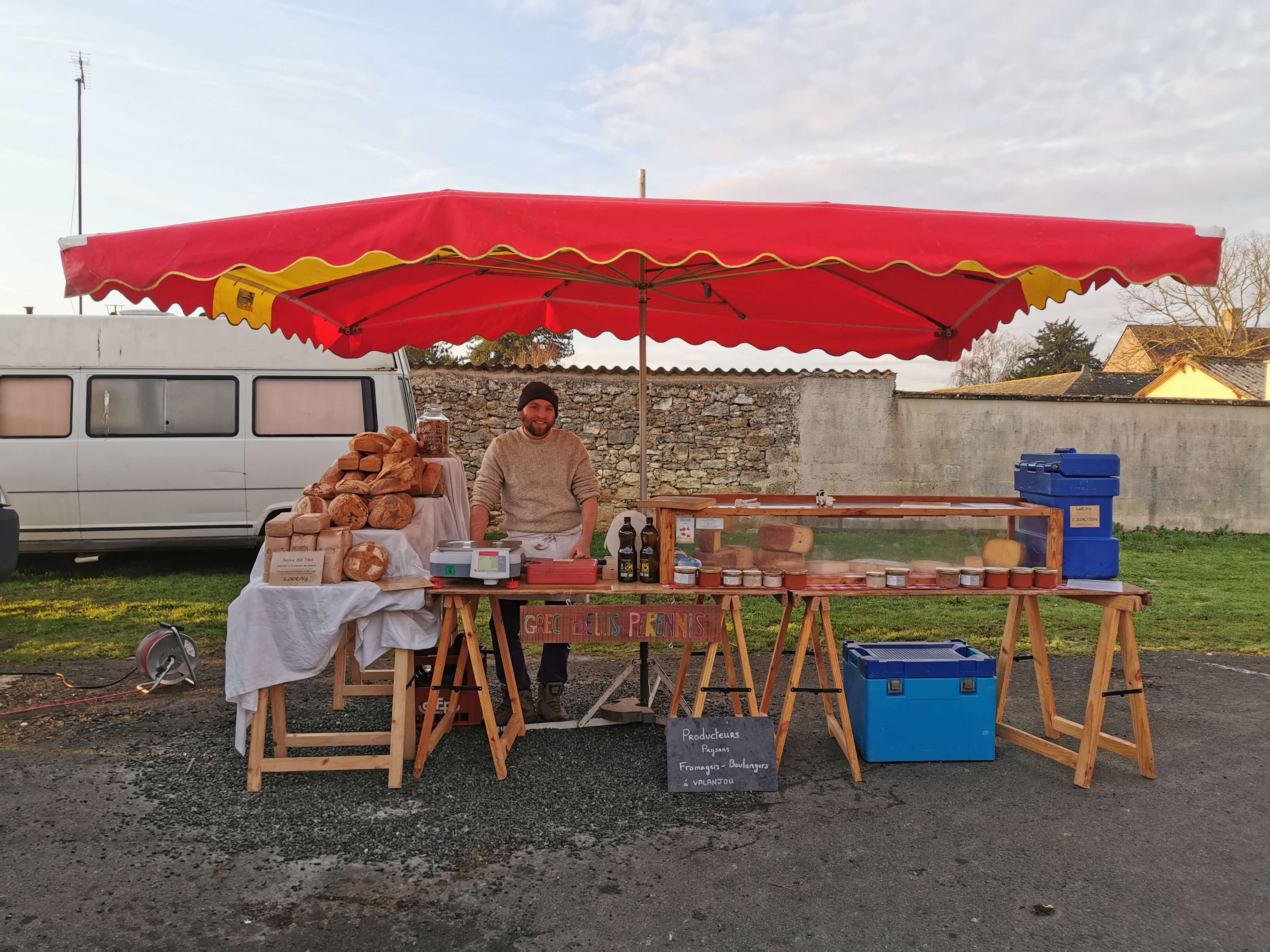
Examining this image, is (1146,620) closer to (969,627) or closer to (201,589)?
(969,627)

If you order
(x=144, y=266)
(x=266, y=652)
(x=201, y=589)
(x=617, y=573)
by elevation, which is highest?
(x=144, y=266)

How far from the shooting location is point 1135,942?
104 inches

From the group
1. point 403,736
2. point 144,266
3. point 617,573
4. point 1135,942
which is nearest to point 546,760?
point 403,736

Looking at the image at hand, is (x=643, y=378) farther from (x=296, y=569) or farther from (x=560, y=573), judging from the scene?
(x=296, y=569)

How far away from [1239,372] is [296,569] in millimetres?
27439

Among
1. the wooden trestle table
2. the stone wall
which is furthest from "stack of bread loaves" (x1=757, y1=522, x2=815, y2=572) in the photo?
the stone wall

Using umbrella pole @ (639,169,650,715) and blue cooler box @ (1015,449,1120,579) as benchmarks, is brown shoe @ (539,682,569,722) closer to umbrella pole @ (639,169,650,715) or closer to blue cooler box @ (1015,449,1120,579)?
umbrella pole @ (639,169,650,715)

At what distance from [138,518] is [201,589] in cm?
109

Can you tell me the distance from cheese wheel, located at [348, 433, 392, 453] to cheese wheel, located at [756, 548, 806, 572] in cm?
201

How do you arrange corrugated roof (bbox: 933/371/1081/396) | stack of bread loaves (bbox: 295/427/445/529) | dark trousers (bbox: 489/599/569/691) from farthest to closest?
corrugated roof (bbox: 933/371/1081/396) < dark trousers (bbox: 489/599/569/691) < stack of bread loaves (bbox: 295/427/445/529)

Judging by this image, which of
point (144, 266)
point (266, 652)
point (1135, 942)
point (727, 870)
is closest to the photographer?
point (1135, 942)

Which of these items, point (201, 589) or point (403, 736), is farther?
point (201, 589)

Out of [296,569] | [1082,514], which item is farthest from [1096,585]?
[296,569]

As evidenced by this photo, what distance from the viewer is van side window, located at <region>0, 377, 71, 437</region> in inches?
346
